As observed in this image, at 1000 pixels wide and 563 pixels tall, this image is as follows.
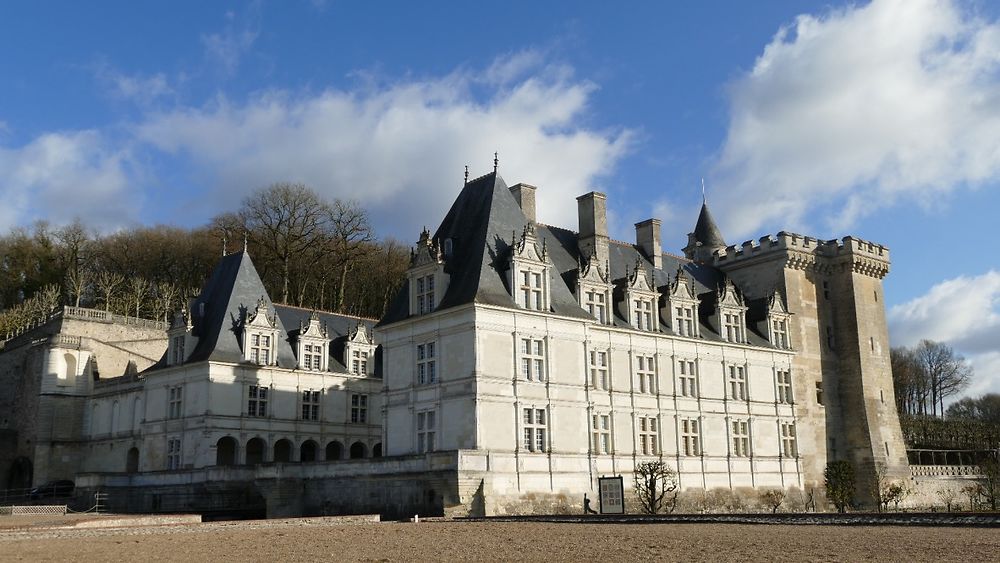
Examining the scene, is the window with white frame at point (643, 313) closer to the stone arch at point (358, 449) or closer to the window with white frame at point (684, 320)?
the window with white frame at point (684, 320)

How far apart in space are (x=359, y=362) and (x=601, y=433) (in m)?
14.3

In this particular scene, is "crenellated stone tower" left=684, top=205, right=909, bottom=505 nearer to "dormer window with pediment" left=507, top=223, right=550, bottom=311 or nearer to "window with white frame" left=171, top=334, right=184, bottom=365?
"dormer window with pediment" left=507, top=223, right=550, bottom=311

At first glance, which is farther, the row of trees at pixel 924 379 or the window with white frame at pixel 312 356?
the row of trees at pixel 924 379

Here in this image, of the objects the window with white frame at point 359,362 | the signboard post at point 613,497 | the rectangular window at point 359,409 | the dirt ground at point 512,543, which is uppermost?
the window with white frame at point 359,362

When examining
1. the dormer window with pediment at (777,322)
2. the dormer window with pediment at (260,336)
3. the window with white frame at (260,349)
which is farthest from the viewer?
the dormer window with pediment at (777,322)

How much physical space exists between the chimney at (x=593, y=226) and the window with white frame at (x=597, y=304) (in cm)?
253

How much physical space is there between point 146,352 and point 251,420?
15.4 metres

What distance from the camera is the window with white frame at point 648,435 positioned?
36750mm

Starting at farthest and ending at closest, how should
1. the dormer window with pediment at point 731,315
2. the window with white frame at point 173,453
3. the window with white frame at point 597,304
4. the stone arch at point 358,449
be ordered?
the stone arch at point 358,449 < the dormer window with pediment at point 731,315 < the window with white frame at point 173,453 < the window with white frame at point 597,304

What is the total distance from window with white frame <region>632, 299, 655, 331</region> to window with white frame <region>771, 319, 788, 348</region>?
8.11 metres

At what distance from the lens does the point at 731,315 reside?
42.4 meters

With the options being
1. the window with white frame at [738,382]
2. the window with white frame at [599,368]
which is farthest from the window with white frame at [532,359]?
the window with white frame at [738,382]

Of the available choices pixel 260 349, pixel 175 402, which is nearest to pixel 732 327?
pixel 260 349

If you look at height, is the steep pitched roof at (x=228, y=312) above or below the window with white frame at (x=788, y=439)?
above
